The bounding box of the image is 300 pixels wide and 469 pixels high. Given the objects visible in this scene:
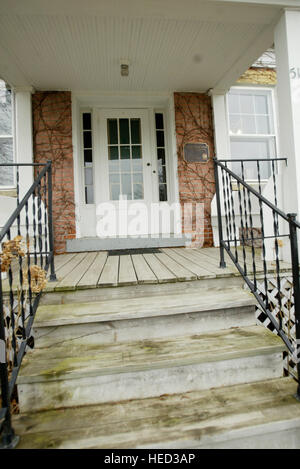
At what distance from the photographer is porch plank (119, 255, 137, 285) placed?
1.91 meters

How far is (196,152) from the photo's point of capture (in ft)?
13.4

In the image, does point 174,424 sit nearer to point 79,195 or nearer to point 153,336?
point 153,336

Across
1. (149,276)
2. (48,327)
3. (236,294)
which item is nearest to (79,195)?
(149,276)

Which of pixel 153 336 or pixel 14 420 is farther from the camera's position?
pixel 153 336

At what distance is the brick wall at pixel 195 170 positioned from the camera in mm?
4035

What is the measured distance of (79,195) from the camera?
400 centimetres

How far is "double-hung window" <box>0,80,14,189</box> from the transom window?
1520 mm

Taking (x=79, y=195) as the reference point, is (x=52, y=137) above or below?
above

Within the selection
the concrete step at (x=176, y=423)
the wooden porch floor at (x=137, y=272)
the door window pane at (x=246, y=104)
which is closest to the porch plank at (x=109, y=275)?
the wooden porch floor at (x=137, y=272)

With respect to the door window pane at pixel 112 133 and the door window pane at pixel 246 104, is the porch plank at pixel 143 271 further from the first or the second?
the door window pane at pixel 246 104

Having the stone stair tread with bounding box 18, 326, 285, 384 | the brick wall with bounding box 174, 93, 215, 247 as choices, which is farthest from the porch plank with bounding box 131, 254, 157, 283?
the brick wall with bounding box 174, 93, 215, 247

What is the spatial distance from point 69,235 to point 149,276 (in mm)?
2196

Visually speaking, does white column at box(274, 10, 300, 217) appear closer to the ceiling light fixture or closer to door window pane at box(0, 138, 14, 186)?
the ceiling light fixture

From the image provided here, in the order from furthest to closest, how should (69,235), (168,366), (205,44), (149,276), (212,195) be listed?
1. (212,195)
2. (69,235)
3. (205,44)
4. (149,276)
5. (168,366)
